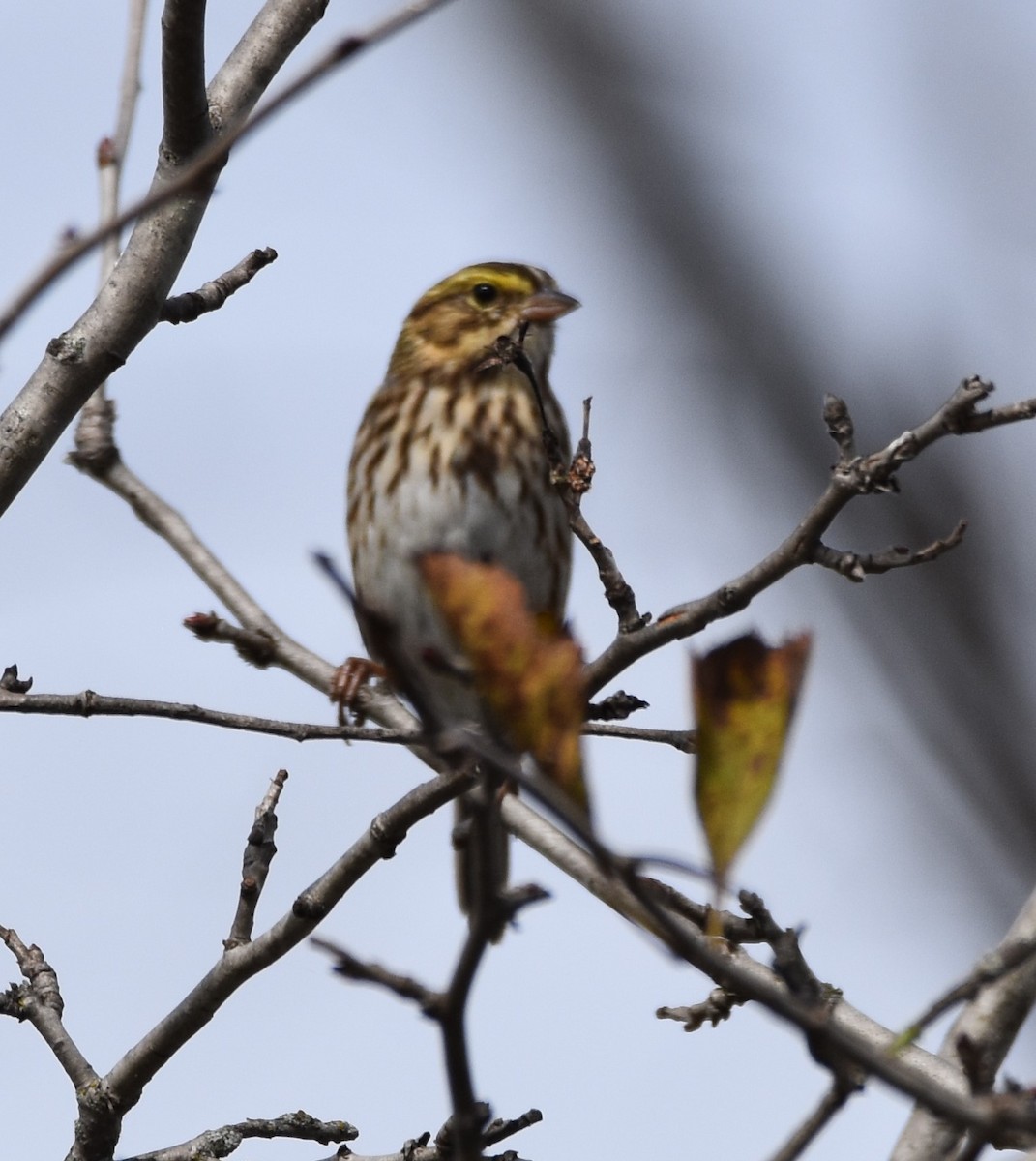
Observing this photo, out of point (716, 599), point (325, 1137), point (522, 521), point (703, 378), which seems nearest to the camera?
point (716, 599)

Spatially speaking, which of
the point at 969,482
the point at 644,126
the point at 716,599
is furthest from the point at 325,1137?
the point at 644,126

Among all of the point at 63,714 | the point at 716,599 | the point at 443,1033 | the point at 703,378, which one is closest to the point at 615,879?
the point at 443,1033

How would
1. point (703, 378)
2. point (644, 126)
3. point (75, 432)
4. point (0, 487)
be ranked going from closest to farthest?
1. point (0, 487)
2. point (75, 432)
3. point (703, 378)
4. point (644, 126)

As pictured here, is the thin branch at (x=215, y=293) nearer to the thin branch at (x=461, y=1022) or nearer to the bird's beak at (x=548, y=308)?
the bird's beak at (x=548, y=308)

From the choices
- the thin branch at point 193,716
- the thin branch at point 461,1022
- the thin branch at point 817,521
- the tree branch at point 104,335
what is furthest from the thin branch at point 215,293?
the thin branch at point 461,1022

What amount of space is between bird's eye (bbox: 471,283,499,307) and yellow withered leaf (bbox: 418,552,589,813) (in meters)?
4.48

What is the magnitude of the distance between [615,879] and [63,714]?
7.73 ft

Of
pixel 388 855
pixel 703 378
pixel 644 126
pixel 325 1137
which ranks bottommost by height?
pixel 325 1137

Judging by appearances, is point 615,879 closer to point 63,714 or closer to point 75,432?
point 63,714

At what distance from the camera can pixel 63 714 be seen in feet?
12.7

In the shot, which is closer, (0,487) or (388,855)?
(0,487)

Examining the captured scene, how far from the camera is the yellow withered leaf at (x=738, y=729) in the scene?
6.60 feet

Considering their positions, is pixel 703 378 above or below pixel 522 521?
above

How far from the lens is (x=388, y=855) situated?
4.10 metres
